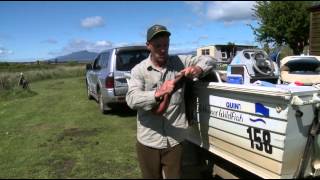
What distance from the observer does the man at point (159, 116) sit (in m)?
3.89

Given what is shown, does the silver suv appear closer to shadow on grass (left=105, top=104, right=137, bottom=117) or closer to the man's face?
shadow on grass (left=105, top=104, right=137, bottom=117)

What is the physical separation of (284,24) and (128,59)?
23.8 metres

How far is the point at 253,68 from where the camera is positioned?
637cm

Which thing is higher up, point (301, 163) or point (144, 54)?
point (144, 54)

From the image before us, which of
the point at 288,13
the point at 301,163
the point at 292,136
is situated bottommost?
the point at 301,163

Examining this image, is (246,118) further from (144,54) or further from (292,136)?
(144,54)

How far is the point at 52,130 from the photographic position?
36.8 feet

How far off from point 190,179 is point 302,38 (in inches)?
1346

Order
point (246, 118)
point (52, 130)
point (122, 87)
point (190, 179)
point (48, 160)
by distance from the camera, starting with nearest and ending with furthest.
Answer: point (190, 179) → point (246, 118) → point (48, 160) → point (52, 130) → point (122, 87)

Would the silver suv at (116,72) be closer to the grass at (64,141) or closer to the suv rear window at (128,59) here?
the suv rear window at (128,59)

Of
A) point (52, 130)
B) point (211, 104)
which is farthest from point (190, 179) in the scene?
point (52, 130)

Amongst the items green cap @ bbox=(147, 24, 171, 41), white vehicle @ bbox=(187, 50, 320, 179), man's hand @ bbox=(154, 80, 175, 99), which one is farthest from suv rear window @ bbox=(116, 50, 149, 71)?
man's hand @ bbox=(154, 80, 175, 99)

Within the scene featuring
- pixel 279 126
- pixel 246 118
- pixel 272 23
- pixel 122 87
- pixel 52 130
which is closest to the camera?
pixel 279 126

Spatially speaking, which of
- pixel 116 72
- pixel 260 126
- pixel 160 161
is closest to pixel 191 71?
pixel 160 161
